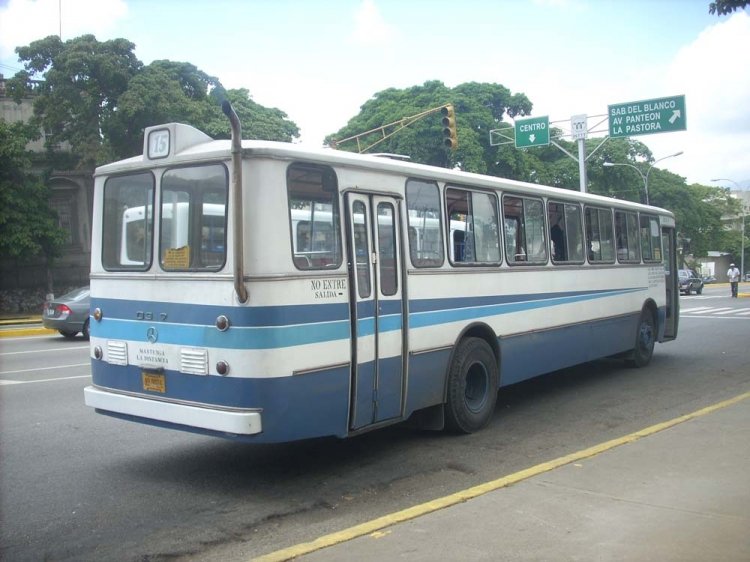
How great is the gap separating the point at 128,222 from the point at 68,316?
1292cm

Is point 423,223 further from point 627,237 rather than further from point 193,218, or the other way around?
point 627,237

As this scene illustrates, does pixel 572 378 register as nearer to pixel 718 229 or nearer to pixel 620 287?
pixel 620 287

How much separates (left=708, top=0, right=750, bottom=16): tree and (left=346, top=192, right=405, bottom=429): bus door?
6.92 meters

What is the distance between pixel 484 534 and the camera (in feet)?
15.4

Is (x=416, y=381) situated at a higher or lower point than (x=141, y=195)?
lower

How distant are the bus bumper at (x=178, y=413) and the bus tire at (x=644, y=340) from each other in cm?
879

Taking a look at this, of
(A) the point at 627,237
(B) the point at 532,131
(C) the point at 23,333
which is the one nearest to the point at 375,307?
(A) the point at 627,237

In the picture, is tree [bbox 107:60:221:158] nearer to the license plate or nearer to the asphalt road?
the asphalt road

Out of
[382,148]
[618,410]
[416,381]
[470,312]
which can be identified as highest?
[382,148]

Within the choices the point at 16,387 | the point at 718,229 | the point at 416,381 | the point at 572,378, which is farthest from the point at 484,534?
the point at 718,229

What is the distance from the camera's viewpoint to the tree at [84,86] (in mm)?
30656

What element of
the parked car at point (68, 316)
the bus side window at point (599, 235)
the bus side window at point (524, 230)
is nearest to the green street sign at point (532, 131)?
the bus side window at point (599, 235)

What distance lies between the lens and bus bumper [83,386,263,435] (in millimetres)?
5453

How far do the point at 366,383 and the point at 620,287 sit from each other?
667 cm
